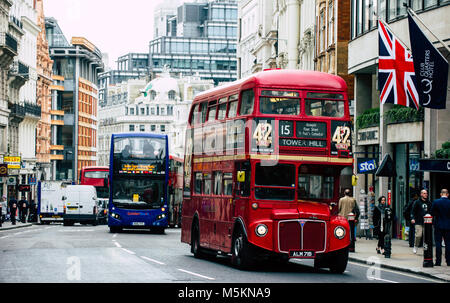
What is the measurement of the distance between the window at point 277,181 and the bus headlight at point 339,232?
1.16 meters

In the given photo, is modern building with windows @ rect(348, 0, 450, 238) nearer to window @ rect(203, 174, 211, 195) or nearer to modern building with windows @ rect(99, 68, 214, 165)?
window @ rect(203, 174, 211, 195)

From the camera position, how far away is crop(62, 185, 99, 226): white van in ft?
198

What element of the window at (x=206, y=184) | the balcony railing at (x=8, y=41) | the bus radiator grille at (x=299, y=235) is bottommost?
the bus radiator grille at (x=299, y=235)

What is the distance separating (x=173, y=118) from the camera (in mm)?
186375

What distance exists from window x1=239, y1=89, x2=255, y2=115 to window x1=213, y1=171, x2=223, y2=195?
2209mm

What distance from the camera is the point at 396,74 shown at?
2997cm

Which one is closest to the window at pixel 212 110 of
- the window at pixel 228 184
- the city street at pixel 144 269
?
the window at pixel 228 184

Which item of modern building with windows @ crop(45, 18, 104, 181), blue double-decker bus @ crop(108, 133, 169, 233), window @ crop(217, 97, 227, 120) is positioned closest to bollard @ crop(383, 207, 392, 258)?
window @ crop(217, 97, 227, 120)

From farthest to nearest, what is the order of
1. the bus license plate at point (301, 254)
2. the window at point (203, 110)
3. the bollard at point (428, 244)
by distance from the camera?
the window at point (203, 110)
the bollard at point (428, 244)
the bus license plate at point (301, 254)

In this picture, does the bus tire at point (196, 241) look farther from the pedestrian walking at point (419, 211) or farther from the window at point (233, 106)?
the pedestrian walking at point (419, 211)

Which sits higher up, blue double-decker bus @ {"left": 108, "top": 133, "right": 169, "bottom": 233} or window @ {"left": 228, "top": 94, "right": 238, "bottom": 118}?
window @ {"left": 228, "top": 94, "right": 238, "bottom": 118}

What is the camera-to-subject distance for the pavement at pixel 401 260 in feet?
73.4
